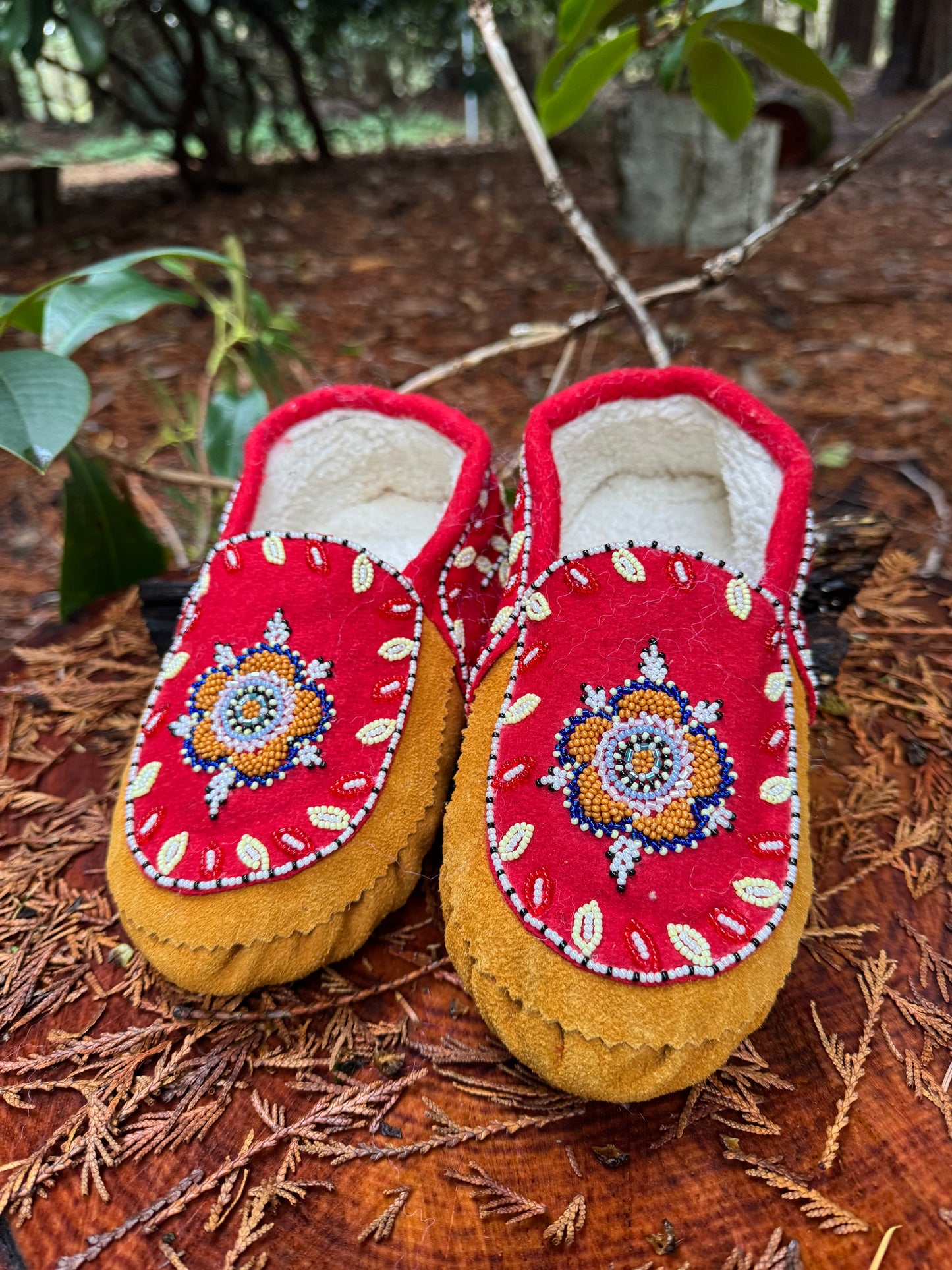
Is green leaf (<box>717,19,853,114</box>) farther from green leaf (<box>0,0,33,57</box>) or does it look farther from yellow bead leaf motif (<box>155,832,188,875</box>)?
green leaf (<box>0,0,33,57</box>)

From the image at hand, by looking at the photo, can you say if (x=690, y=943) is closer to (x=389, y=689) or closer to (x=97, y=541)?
(x=389, y=689)

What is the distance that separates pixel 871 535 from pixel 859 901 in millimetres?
458

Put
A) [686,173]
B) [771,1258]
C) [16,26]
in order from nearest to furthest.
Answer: [771,1258]
[16,26]
[686,173]

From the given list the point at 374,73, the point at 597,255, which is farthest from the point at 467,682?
the point at 374,73

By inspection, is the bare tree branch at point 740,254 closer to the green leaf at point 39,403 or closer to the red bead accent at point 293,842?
the green leaf at point 39,403

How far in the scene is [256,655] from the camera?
35.1 inches

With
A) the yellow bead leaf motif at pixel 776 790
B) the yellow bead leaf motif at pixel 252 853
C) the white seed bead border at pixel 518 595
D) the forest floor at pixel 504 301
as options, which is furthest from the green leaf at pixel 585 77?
the yellow bead leaf motif at pixel 252 853

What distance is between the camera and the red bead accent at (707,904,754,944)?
2.29 feet

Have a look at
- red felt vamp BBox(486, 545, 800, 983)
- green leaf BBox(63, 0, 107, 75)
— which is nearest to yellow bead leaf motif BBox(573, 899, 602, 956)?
red felt vamp BBox(486, 545, 800, 983)

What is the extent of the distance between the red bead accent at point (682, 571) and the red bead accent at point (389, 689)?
11.4 inches

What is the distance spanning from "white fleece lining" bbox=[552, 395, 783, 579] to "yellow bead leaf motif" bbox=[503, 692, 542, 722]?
25 centimetres

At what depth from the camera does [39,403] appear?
0.92 m

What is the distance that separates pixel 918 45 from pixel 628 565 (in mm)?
5505

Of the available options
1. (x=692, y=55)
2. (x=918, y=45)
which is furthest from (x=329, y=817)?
(x=918, y=45)
